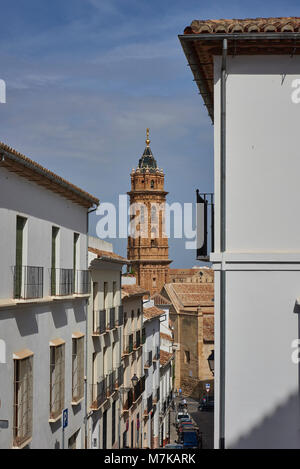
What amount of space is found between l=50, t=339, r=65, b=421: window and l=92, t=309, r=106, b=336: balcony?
156 inches

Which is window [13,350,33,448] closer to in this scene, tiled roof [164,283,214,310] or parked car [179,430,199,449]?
parked car [179,430,199,449]

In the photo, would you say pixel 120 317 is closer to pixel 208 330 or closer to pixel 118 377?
pixel 118 377

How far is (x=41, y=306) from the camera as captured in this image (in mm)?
13500

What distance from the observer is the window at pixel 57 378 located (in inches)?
567

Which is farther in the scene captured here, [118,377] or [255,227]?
[118,377]

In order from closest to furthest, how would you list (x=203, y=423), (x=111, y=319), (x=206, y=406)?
1. (x=111, y=319)
2. (x=203, y=423)
3. (x=206, y=406)

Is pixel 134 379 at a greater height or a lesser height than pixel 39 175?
lesser

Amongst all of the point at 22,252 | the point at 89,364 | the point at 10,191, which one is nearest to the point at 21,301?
the point at 22,252

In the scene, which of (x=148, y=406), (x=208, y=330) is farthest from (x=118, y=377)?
(x=208, y=330)

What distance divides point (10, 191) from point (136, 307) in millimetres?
18204

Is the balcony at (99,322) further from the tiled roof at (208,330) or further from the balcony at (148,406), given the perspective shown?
the tiled roof at (208,330)

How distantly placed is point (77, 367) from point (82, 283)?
2.24m

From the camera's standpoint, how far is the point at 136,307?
1160 inches

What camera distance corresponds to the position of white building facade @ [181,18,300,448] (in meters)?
8.13
